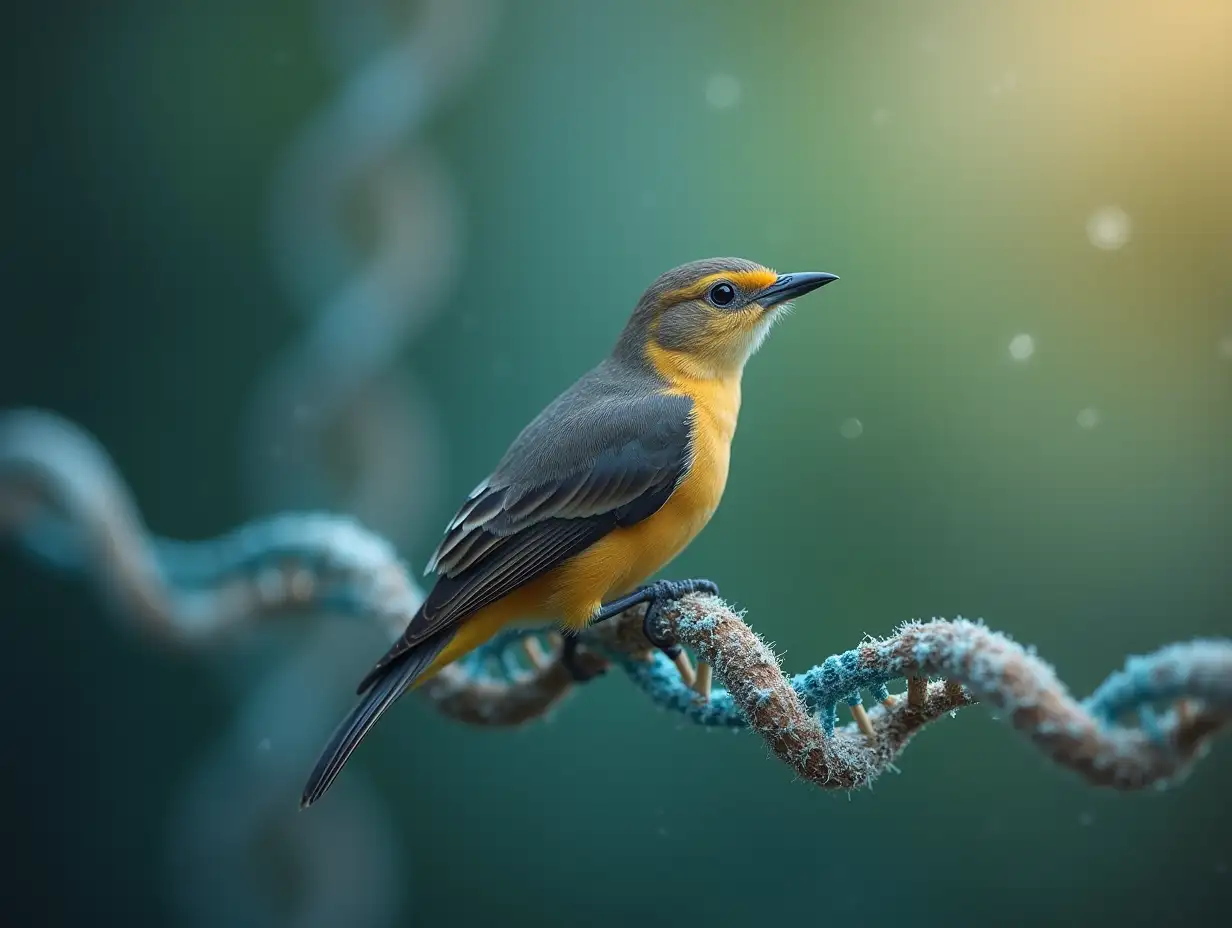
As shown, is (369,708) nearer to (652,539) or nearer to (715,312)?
(652,539)

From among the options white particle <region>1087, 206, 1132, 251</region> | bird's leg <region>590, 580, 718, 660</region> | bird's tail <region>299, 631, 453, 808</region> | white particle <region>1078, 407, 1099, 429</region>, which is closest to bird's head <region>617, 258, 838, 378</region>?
bird's leg <region>590, 580, 718, 660</region>

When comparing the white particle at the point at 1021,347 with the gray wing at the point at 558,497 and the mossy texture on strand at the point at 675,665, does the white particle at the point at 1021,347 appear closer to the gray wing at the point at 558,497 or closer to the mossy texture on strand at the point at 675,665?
the gray wing at the point at 558,497

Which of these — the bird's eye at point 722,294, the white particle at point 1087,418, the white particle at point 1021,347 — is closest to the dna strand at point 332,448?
the bird's eye at point 722,294

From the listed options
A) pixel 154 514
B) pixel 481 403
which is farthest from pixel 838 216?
pixel 154 514

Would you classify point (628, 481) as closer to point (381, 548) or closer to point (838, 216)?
point (381, 548)

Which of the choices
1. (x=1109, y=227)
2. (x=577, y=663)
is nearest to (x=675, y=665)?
(x=577, y=663)

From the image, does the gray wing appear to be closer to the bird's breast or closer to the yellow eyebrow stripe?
the bird's breast
